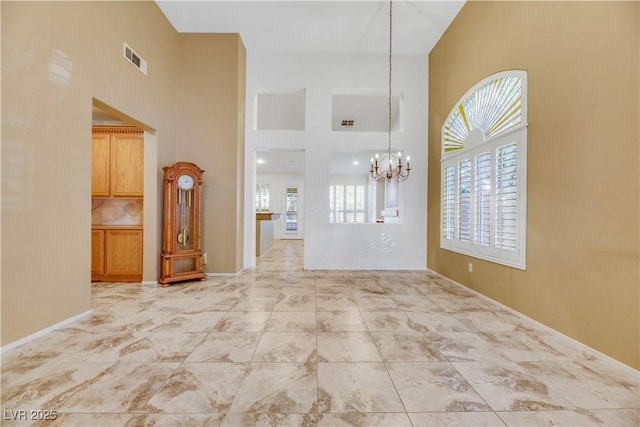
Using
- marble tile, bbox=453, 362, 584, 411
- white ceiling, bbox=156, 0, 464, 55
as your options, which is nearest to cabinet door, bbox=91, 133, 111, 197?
white ceiling, bbox=156, 0, 464, 55

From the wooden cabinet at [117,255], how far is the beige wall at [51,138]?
1.29 meters

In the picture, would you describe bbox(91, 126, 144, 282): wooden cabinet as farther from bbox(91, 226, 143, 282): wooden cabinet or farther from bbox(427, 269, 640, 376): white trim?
bbox(427, 269, 640, 376): white trim

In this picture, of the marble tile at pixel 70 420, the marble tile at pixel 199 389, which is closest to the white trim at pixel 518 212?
the marble tile at pixel 199 389

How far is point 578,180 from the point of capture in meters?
2.16

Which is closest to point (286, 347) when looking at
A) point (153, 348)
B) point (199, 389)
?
point (199, 389)

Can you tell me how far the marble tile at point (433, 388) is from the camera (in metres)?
1.46

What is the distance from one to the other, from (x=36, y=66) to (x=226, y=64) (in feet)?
9.04

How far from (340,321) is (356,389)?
1.02 m

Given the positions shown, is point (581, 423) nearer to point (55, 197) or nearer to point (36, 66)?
point (55, 197)

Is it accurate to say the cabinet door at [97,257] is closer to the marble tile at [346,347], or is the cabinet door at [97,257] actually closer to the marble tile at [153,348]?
the marble tile at [153,348]

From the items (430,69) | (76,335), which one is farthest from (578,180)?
(76,335)

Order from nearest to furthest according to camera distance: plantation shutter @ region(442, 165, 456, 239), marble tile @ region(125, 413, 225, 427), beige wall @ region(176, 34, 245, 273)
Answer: marble tile @ region(125, 413, 225, 427)
plantation shutter @ region(442, 165, 456, 239)
beige wall @ region(176, 34, 245, 273)

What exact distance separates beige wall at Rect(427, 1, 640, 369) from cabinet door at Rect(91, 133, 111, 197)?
220 inches

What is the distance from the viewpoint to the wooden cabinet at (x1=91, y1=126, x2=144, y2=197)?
3930 millimetres
